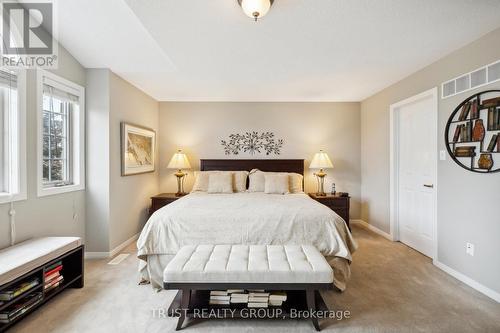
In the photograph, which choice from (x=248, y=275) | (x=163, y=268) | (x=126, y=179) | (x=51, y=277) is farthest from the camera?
(x=126, y=179)

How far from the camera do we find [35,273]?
1.99 metres

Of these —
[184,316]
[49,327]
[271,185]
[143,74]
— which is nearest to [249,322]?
[184,316]

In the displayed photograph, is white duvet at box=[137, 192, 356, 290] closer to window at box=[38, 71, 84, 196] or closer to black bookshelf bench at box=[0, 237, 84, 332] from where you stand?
black bookshelf bench at box=[0, 237, 84, 332]

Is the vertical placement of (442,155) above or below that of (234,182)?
above

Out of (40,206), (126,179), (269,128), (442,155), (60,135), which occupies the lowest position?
(40,206)

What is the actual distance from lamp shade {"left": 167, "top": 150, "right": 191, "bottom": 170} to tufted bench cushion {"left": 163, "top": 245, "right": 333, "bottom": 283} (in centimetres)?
248

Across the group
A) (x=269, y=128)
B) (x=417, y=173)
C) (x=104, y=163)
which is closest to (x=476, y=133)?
(x=417, y=173)

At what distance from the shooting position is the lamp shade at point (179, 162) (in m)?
4.28

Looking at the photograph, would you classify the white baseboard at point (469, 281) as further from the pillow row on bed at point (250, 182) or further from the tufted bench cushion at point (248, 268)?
the pillow row on bed at point (250, 182)

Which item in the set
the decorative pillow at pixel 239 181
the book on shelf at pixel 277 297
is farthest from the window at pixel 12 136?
the decorative pillow at pixel 239 181

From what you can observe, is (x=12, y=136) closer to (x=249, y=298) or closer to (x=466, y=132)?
(x=249, y=298)

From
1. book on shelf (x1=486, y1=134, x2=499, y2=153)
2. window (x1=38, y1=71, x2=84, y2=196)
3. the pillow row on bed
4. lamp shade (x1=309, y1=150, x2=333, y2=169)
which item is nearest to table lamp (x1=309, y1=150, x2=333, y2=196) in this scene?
lamp shade (x1=309, y1=150, x2=333, y2=169)

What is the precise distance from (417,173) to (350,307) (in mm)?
2266

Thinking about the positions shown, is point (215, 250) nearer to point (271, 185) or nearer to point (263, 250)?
point (263, 250)
